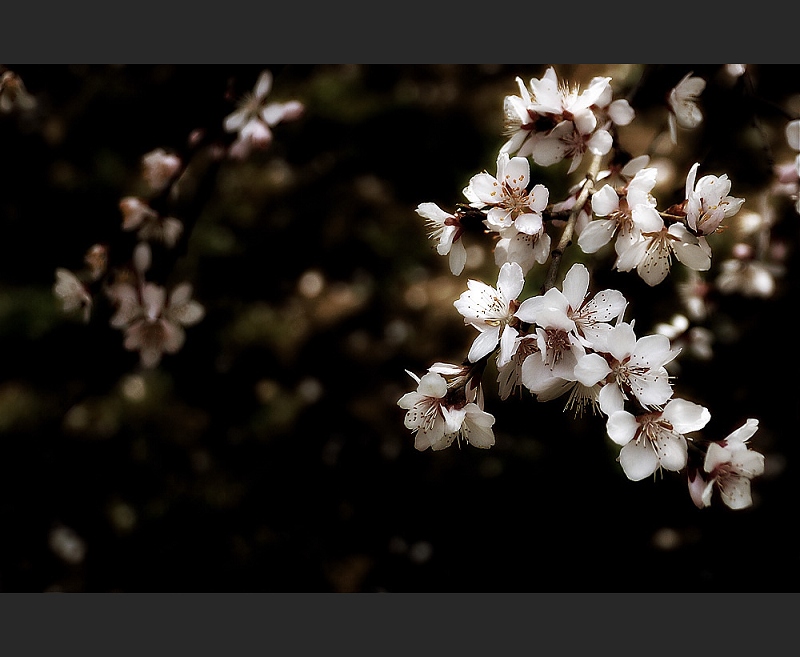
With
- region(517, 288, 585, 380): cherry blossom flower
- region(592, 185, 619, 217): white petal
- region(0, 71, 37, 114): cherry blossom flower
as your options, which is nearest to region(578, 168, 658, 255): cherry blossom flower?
region(592, 185, 619, 217): white petal

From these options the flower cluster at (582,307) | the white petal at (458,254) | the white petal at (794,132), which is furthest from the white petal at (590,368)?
the white petal at (794,132)

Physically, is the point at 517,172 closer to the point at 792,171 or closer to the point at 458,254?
the point at 458,254

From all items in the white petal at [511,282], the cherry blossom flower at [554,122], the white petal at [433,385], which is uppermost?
the cherry blossom flower at [554,122]

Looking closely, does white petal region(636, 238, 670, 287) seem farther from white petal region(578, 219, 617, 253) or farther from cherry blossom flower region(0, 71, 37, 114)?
cherry blossom flower region(0, 71, 37, 114)

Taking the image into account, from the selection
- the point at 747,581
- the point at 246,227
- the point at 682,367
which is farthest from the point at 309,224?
the point at 747,581

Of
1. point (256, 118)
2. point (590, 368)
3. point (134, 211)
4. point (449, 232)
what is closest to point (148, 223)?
point (134, 211)

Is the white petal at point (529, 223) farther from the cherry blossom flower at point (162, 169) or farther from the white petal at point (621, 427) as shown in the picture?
the cherry blossom flower at point (162, 169)
